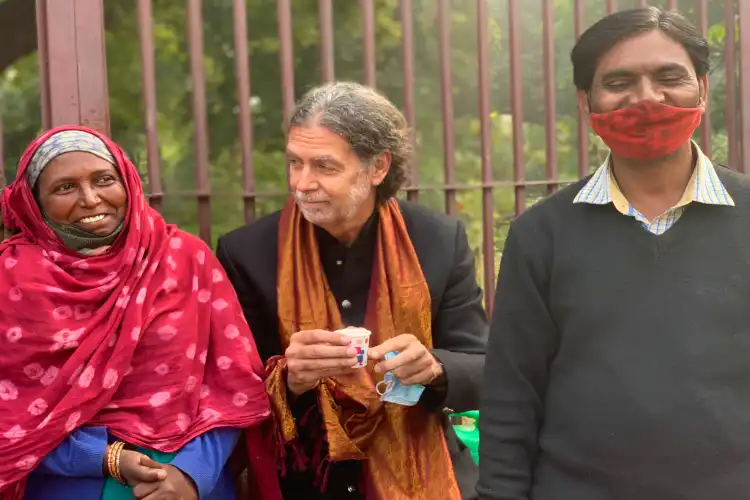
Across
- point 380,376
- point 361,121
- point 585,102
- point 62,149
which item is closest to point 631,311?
point 585,102

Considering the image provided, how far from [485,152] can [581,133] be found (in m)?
0.50

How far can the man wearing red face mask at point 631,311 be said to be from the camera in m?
1.46

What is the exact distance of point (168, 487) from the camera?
2.00 meters

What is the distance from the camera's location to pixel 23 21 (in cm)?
273

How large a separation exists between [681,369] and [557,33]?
2.25 metres

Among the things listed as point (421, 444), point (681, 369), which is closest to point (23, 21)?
point (421, 444)

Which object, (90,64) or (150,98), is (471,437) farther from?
(90,64)

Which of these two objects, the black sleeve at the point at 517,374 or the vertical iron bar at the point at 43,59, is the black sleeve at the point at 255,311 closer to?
the vertical iron bar at the point at 43,59

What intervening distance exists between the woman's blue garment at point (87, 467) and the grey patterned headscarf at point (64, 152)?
511mm

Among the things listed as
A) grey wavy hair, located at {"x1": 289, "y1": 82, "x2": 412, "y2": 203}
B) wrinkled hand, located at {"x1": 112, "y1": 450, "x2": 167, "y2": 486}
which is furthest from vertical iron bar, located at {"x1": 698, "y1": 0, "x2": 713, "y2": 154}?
wrinkled hand, located at {"x1": 112, "y1": 450, "x2": 167, "y2": 486}

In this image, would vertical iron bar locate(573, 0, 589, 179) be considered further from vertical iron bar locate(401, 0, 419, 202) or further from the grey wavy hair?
the grey wavy hair

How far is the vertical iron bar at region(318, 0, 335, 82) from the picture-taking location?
2.93 m

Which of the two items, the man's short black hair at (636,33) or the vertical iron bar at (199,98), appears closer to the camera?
the man's short black hair at (636,33)

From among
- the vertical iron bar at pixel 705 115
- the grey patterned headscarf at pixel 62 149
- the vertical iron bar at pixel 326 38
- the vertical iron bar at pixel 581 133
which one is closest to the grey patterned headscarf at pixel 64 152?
the grey patterned headscarf at pixel 62 149
